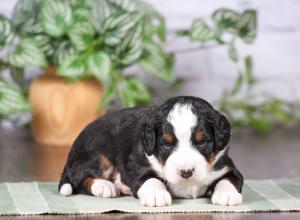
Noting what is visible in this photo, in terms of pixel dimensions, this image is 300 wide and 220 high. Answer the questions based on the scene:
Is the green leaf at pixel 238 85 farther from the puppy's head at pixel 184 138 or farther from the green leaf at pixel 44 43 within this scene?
the puppy's head at pixel 184 138

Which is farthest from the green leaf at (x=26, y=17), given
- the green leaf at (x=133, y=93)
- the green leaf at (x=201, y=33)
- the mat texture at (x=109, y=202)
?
the mat texture at (x=109, y=202)

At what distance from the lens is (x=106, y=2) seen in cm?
362

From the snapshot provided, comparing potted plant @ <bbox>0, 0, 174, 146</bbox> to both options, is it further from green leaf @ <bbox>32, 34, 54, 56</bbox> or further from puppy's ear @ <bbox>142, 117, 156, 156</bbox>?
puppy's ear @ <bbox>142, 117, 156, 156</bbox>

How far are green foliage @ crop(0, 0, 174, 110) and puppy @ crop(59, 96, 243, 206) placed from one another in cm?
103

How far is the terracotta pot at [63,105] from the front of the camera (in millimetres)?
3674

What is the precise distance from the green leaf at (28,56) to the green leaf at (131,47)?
327 mm

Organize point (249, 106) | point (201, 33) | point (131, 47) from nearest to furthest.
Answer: point (131, 47), point (201, 33), point (249, 106)

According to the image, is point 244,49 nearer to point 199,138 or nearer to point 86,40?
point 86,40

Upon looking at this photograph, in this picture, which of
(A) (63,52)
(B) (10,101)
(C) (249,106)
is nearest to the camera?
(B) (10,101)

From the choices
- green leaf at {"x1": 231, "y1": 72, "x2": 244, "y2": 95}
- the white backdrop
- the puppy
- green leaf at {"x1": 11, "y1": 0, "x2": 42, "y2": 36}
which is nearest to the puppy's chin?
the puppy

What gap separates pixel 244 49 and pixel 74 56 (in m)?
1.16

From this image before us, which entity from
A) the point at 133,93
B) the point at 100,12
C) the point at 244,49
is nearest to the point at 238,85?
the point at 244,49

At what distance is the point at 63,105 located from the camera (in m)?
3.69

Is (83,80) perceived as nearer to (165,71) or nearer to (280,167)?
(165,71)
